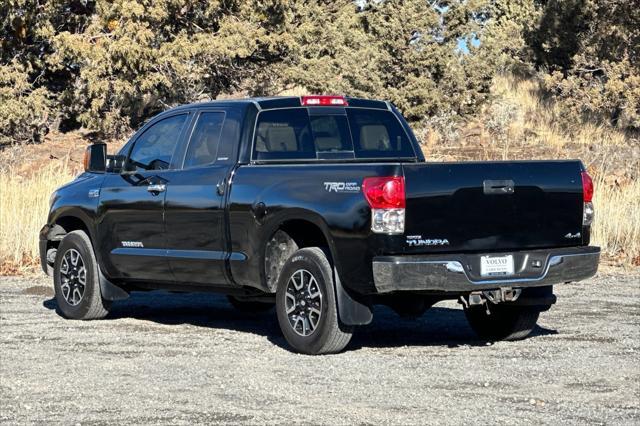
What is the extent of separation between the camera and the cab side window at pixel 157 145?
38.2 feet

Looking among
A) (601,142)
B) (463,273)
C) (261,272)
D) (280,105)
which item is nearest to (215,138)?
(280,105)

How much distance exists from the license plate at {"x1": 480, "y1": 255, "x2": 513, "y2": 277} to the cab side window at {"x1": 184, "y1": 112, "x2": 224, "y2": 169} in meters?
2.63

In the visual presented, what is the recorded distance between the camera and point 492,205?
9.77m

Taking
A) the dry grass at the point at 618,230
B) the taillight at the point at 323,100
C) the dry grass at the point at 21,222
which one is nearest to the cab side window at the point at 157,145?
the taillight at the point at 323,100

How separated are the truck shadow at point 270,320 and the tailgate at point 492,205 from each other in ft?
4.07

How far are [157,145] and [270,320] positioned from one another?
6.60 ft

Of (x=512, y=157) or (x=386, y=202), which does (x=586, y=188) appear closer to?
(x=386, y=202)

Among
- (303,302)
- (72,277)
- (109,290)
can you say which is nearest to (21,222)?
(72,277)

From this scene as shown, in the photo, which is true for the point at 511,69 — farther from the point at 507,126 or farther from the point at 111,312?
the point at 111,312

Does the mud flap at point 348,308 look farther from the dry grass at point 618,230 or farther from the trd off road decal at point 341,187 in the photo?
the dry grass at point 618,230

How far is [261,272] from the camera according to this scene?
10.4 meters

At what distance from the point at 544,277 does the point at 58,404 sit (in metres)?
3.85

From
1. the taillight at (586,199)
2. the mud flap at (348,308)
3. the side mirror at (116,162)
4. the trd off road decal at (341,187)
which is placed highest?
the side mirror at (116,162)

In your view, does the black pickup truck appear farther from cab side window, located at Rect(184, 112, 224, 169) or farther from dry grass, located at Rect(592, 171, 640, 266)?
dry grass, located at Rect(592, 171, 640, 266)
